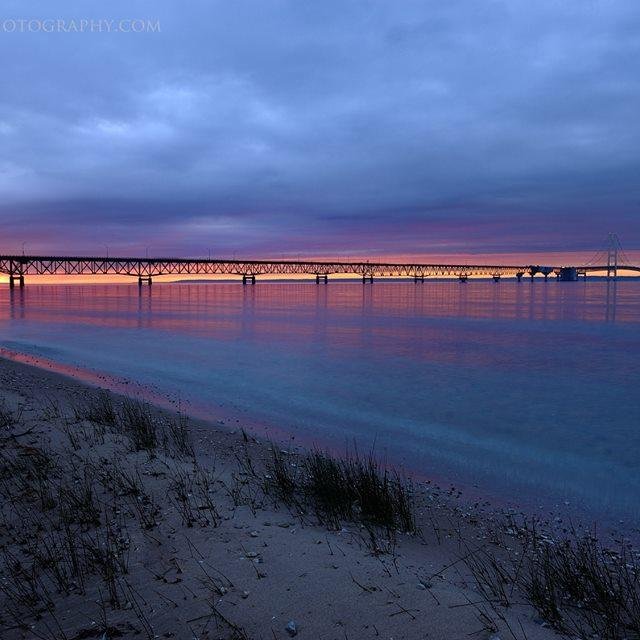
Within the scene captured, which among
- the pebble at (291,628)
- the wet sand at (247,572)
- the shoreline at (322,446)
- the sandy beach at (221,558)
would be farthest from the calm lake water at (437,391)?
the pebble at (291,628)

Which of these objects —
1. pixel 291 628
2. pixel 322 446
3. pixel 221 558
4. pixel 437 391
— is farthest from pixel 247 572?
pixel 437 391

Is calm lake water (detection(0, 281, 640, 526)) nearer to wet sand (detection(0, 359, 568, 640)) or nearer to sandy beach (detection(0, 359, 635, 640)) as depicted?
sandy beach (detection(0, 359, 635, 640))

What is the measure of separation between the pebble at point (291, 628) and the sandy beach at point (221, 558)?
0.06 ft

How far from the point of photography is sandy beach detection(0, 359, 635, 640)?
15.2ft

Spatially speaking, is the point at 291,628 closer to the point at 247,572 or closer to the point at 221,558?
the point at 247,572

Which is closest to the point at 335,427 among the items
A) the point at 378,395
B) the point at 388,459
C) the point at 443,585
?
the point at 388,459

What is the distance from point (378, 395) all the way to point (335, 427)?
431cm

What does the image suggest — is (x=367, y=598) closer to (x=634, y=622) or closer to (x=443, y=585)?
(x=443, y=585)

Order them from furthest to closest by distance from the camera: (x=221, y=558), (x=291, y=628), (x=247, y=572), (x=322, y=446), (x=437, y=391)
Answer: (x=437, y=391) → (x=322, y=446) → (x=221, y=558) → (x=247, y=572) → (x=291, y=628)

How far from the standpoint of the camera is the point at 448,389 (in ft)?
61.2

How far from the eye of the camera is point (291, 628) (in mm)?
4539

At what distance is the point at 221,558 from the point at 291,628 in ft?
4.72

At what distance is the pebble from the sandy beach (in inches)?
0.8

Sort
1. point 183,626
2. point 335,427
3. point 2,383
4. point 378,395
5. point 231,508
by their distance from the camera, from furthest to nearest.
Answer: point 378,395 < point 2,383 < point 335,427 < point 231,508 < point 183,626
